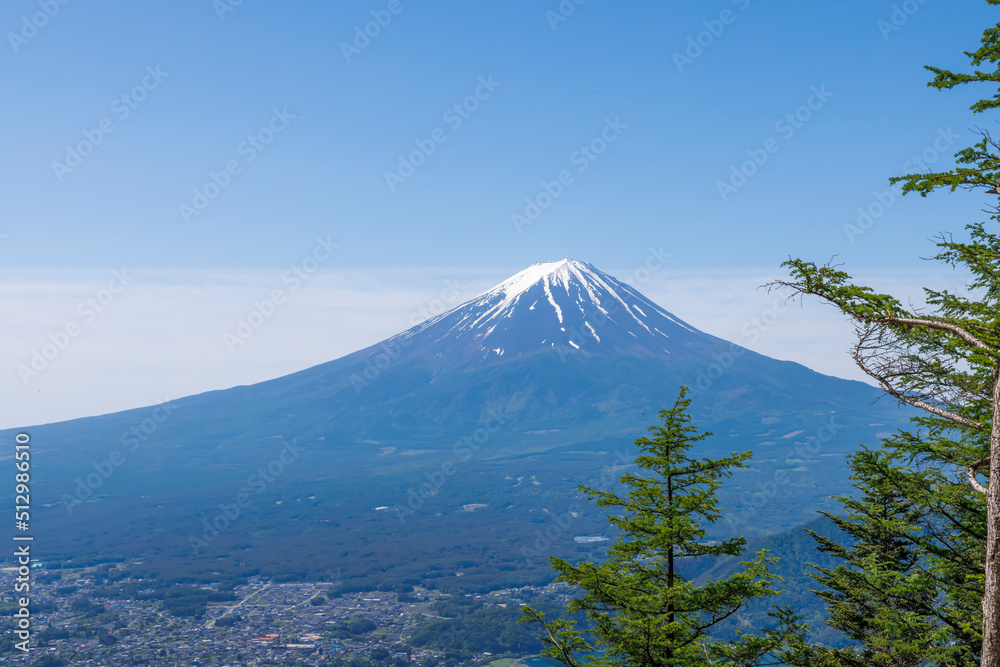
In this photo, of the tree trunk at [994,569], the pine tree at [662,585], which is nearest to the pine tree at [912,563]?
the pine tree at [662,585]

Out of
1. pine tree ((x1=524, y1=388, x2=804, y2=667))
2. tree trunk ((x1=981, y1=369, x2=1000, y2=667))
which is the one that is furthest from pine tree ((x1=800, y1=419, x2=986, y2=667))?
tree trunk ((x1=981, y1=369, x2=1000, y2=667))

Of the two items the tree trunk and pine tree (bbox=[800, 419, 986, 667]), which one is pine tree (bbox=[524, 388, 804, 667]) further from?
the tree trunk

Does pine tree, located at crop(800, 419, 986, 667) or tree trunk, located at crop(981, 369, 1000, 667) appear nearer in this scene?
tree trunk, located at crop(981, 369, 1000, 667)

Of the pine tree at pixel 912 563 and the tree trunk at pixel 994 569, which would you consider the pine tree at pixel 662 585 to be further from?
the tree trunk at pixel 994 569

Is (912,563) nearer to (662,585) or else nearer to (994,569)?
(662,585)

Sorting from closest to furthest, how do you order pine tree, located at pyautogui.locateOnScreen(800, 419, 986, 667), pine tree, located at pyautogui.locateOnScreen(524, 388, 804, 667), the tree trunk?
the tree trunk → pine tree, located at pyautogui.locateOnScreen(524, 388, 804, 667) → pine tree, located at pyautogui.locateOnScreen(800, 419, 986, 667)

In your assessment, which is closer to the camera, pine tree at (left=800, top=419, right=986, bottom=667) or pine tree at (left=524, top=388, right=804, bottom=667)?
pine tree at (left=524, top=388, right=804, bottom=667)

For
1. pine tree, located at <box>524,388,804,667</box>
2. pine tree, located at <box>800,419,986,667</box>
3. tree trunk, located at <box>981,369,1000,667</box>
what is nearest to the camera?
tree trunk, located at <box>981,369,1000,667</box>

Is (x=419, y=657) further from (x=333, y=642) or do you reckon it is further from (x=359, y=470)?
(x=359, y=470)
